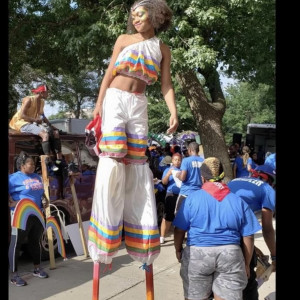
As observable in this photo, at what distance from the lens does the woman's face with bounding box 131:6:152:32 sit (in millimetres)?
2941

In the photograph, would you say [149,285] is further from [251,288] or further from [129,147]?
[129,147]

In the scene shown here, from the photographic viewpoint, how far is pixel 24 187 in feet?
15.9

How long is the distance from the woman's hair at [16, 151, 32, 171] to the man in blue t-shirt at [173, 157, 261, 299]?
262cm

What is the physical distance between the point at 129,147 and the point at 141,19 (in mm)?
938

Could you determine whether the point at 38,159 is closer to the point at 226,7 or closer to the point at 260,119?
the point at 226,7

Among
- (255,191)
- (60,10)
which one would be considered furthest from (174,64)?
(255,191)

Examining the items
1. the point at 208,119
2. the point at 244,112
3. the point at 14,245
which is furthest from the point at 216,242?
the point at 244,112

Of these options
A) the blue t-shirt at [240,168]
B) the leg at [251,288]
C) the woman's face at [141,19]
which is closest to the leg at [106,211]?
the woman's face at [141,19]

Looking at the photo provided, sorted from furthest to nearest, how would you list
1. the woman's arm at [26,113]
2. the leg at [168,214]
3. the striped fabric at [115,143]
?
1. the leg at [168,214]
2. the woman's arm at [26,113]
3. the striped fabric at [115,143]

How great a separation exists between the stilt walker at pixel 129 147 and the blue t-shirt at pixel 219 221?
1.03 ft

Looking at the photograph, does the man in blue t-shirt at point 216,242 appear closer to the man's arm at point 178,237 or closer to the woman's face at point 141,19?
the man's arm at point 178,237

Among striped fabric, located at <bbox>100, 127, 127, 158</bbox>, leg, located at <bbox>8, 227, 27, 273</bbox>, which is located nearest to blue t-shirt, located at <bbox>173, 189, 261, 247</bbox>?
striped fabric, located at <bbox>100, 127, 127, 158</bbox>

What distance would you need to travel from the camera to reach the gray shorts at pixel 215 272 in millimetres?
2850
